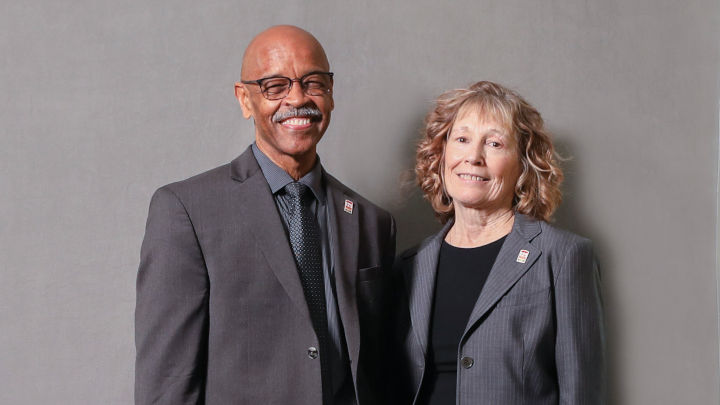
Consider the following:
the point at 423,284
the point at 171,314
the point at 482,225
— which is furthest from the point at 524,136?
the point at 171,314

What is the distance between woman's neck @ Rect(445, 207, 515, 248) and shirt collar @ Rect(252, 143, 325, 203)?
413 millimetres

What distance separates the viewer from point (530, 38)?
8.58ft

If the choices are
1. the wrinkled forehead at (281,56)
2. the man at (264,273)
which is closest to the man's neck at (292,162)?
the man at (264,273)

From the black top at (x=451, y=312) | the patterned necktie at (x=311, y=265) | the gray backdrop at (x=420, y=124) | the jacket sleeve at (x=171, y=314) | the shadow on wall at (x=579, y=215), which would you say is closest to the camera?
the jacket sleeve at (x=171, y=314)

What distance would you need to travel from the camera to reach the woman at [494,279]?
1.96 m

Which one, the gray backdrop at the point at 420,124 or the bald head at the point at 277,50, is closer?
the bald head at the point at 277,50

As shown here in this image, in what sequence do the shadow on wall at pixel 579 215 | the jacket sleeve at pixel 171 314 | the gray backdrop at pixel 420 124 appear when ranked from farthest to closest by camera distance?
the shadow on wall at pixel 579 215, the gray backdrop at pixel 420 124, the jacket sleeve at pixel 171 314

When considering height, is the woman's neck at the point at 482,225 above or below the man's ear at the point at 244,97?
below

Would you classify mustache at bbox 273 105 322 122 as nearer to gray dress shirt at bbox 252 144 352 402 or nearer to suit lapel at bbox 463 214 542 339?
gray dress shirt at bbox 252 144 352 402

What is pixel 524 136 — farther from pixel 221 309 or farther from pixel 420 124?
pixel 221 309

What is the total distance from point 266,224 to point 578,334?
824 mm

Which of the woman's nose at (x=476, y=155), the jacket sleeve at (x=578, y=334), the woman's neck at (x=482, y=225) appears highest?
the woman's nose at (x=476, y=155)

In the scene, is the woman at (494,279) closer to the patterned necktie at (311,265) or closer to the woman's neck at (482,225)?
the woman's neck at (482,225)

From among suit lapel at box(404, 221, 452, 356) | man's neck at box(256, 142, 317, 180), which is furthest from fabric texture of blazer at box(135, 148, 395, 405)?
suit lapel at box(404, 221, 452, 356)
